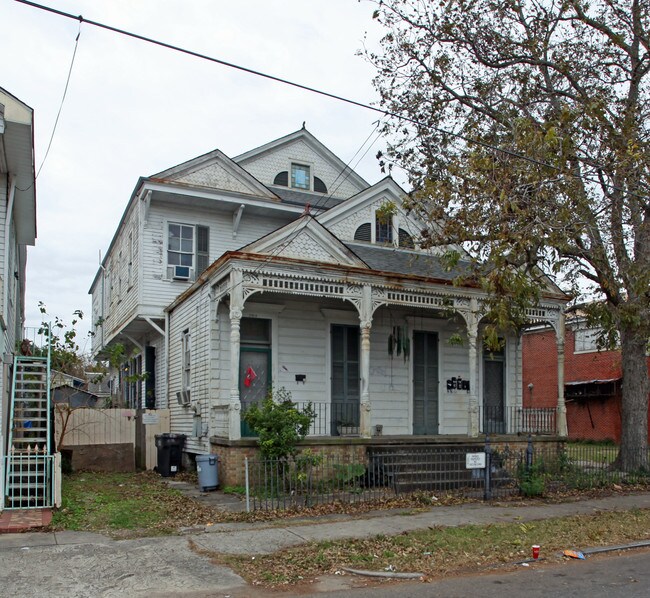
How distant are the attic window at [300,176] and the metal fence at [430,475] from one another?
10738mm

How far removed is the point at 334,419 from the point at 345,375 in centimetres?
115

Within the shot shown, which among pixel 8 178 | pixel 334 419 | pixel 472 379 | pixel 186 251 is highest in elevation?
pixel 8 178

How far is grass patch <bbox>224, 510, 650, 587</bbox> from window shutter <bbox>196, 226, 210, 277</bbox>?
11409mm

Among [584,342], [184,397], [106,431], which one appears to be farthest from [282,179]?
[584,342]

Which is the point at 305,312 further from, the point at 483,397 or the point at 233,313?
the point at 483,397

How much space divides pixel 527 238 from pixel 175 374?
34.7 feet

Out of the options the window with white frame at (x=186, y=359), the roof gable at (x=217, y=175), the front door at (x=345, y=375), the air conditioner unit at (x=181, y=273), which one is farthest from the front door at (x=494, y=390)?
the air conditioner unit at (x=181, y=273)

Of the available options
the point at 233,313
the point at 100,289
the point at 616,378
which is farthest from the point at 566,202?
the point at 100,289

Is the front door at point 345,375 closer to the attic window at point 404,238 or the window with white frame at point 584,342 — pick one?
the attic window at point 404,238

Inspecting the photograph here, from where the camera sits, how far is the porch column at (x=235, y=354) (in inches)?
529

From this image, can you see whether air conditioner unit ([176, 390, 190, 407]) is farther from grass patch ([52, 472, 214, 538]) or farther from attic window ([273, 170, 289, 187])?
attic window ([273, 170, 289, 187])

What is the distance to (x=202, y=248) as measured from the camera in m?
19.2

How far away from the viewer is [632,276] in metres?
13.9

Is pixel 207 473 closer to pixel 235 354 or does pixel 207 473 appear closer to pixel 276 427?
pixel 276 427
